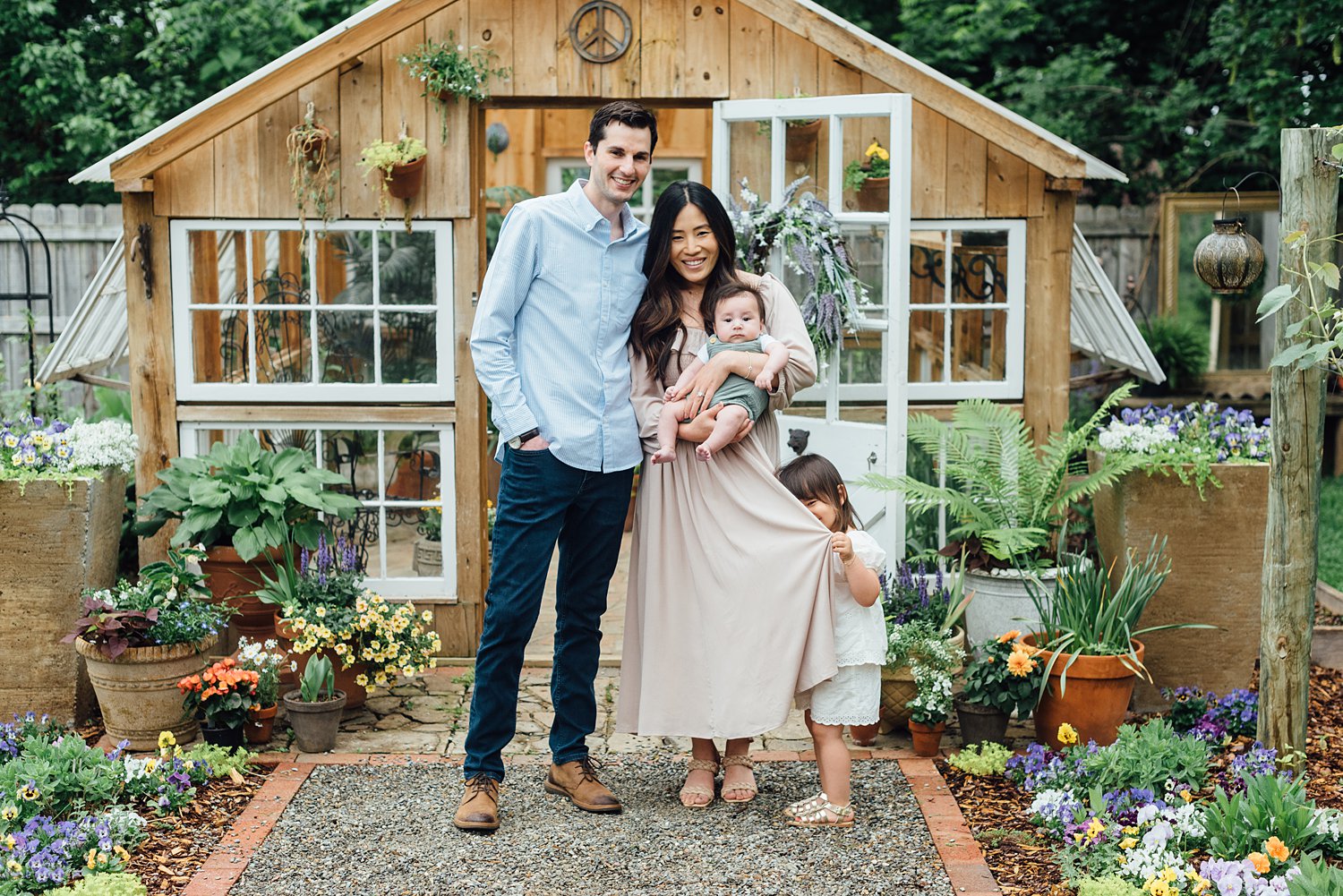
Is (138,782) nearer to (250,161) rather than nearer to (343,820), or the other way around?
(343,820)

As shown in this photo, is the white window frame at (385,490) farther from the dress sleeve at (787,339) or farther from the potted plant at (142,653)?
the dress sleeve at (787,339)

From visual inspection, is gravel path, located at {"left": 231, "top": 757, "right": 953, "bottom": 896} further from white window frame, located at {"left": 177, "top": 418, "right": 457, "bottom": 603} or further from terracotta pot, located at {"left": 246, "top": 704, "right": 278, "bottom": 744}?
white window frame, located at {"left": 177, "top": 418, "right": 457, "bottom": 603}

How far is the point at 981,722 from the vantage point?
15.5ft

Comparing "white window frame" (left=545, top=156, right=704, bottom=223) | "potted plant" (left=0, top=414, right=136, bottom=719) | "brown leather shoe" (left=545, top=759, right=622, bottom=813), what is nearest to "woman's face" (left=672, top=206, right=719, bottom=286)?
"brown leather shoe" (left=545, top=759, right=622, bottom=813)

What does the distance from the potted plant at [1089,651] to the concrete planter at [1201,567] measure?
1.27 feet

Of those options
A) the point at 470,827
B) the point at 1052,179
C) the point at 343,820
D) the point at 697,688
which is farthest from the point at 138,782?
the point at 1052,179

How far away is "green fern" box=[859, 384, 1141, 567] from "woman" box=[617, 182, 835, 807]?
1.11 meters

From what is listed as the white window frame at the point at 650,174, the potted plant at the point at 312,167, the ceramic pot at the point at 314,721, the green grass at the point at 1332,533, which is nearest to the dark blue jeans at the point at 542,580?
the ceramic pot at the point at 314,721

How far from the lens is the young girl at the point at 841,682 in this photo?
4.09m

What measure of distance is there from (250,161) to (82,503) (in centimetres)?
162

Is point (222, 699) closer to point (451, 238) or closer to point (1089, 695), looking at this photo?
point (451, 238)

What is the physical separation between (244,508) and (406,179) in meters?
1.53

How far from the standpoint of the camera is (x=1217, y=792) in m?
3.78

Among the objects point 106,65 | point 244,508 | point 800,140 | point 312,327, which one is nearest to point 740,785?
point 244,508
